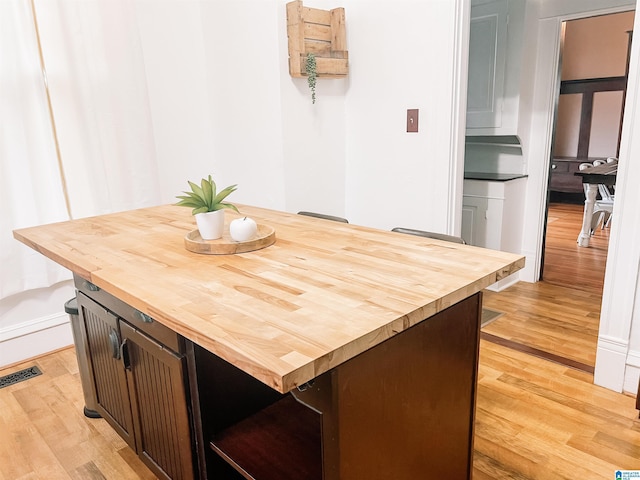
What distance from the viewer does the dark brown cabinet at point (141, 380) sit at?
132 cm

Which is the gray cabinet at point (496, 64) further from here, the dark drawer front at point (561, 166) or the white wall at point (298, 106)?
the dark drawer front at point (561, 166)

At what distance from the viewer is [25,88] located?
2.50 metres

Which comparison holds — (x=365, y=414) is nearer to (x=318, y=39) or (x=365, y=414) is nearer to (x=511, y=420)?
(x=511, y=420)

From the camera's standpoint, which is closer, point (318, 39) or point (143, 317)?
point (143, 317)

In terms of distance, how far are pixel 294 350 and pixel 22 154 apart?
2373 millimetres

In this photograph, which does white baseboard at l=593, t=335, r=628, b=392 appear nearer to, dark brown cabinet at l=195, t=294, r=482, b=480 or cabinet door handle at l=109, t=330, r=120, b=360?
dark brown cabinet at l=195, t=294, r=482, b=480

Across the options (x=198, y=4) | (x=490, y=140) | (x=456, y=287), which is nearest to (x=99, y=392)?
(x=456, y=287)

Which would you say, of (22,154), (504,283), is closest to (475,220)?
(504,283)

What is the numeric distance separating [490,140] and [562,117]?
4.95m

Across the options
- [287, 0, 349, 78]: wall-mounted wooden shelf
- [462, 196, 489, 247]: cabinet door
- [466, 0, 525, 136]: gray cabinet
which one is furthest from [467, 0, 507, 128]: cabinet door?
[287, 0, 349, 78]: wall-mounted wooden shelf

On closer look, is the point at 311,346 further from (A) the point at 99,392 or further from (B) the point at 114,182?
(B) the point at 114,182

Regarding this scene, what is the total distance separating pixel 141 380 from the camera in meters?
1.50

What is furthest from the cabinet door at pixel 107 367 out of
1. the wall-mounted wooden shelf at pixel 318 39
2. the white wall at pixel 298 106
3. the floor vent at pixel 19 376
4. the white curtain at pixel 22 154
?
the wall-mounted wooden shelf at pixel 318 39

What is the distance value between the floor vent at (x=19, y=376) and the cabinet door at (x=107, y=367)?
0.90 m
